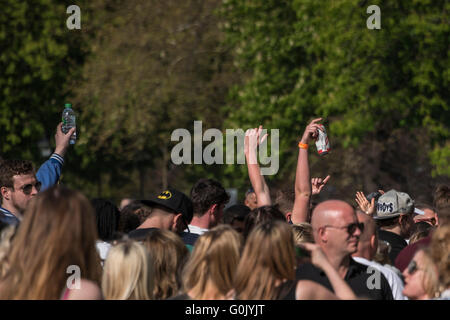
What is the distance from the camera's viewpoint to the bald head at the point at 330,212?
5.06 metres

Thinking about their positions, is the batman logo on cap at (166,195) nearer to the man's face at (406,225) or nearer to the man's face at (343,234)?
the man's face at (343,234)

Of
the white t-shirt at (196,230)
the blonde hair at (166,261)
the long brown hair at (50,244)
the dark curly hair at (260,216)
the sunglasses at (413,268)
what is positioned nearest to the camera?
Result: the long brown hair at (50,244)

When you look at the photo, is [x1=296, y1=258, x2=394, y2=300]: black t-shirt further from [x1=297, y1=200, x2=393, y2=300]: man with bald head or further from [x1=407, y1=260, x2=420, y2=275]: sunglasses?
[x1=407, y1=260, x2=420, y2=275]: sunglasses

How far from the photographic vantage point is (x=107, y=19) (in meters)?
26.3

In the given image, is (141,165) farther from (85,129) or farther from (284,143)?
(284,143)

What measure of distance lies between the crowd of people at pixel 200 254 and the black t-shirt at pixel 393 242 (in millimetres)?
12

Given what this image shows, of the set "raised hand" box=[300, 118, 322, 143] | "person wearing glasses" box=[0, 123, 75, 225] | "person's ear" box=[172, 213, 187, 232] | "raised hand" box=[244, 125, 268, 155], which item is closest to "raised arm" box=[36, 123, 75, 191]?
"person wearing glasses" box=[0, 123, 75, 225]

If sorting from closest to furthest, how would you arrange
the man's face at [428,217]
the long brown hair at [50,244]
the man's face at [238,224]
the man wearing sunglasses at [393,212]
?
the long brown hair at [50,244] → the man wearing sunglasses at [393,212] → the man's face at [238,224] → the man's face at [428,217]

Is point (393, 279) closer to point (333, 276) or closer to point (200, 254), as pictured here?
point (333, 276)

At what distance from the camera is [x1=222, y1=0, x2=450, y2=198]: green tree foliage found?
2023cm

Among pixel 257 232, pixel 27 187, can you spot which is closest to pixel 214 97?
pixel 27 187

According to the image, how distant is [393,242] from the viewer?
261 inches

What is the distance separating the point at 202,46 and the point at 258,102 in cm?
391

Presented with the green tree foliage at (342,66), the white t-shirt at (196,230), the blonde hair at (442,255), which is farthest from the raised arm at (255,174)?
the green tree foliage at (342,66)
